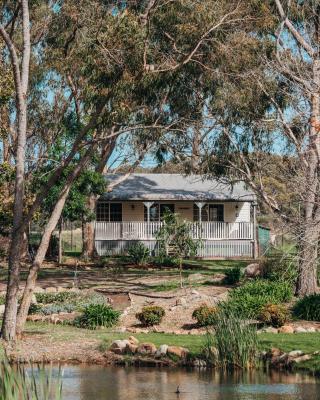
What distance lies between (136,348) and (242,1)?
403 inches

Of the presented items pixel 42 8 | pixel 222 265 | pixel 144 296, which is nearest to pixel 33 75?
pixel 42 8

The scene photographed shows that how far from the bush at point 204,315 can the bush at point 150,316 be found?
3.47 feet

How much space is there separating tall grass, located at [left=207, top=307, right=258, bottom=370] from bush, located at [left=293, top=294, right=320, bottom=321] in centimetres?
631

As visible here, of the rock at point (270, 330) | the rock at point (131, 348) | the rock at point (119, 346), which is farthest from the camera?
the rock at point (270, 330)

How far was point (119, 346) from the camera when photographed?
787 inches

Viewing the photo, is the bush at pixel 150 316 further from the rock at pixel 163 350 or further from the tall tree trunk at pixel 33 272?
the rock at pixel 163 350

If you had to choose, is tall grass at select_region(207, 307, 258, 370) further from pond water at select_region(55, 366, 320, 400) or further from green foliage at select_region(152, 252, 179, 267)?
green foliage at select_region(152, 252, 179, 267)

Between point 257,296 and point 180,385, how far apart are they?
9.09 metres

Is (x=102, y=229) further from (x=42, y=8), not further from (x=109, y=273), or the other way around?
(x=42, y=8)

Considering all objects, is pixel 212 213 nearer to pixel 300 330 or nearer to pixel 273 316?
pixel 273 316

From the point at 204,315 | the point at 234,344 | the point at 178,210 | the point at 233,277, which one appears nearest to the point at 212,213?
the point at 178,210

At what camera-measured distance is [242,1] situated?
23891 mm

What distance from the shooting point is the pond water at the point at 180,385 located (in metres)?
15.3

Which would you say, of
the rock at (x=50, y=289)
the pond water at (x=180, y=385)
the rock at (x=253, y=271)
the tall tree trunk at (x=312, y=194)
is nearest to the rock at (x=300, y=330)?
the tall tree trunk at (x=312, y=194)
